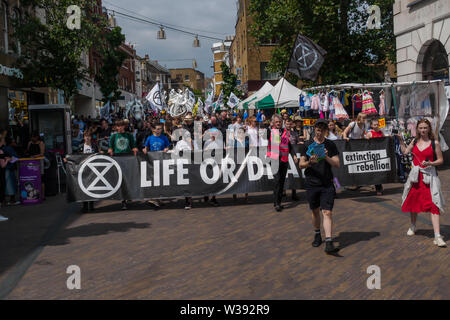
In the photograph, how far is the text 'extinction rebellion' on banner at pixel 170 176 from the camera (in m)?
10.1

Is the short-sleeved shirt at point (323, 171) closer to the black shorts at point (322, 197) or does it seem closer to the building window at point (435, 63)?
the black shorts at point (322, 197)

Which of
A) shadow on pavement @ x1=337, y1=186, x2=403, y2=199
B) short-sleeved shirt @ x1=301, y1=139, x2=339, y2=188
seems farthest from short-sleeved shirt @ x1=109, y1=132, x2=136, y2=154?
short-sleeved shirt @ x1=301, y1=139, x2=339, y2=188

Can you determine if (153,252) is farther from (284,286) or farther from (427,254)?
(427,254)

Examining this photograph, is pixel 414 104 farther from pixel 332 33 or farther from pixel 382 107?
pixel 332 33

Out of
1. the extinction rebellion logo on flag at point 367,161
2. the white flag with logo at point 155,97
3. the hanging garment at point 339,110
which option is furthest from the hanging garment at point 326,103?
the white flag with logo at point 155,97

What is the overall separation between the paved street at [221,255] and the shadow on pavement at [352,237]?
1 centimetres

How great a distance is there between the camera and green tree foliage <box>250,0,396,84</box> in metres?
26.2

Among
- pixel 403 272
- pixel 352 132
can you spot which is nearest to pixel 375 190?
pixel 352 132

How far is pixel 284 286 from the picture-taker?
16.3ft

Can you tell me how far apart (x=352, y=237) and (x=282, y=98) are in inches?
573

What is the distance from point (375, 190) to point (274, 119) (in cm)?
354

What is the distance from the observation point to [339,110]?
15.6 m

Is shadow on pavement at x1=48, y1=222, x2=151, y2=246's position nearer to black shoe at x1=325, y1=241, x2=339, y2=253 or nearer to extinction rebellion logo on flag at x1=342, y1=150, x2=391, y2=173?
black shoe at x1=325, y1=241, x2=339, y2=253

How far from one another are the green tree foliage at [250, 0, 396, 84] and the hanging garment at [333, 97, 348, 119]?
1150 cm
